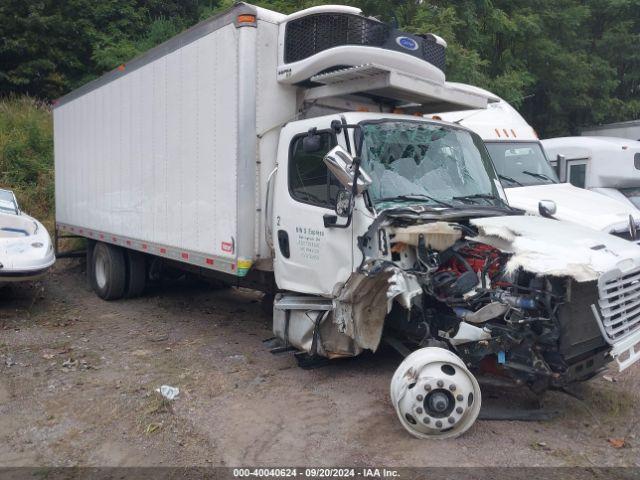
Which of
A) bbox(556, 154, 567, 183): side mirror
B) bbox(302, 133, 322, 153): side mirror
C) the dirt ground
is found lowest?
the dirt ground

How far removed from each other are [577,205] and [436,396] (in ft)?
16.5

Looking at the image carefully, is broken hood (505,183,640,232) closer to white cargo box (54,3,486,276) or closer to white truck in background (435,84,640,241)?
white truck in background (435,84,640,241)

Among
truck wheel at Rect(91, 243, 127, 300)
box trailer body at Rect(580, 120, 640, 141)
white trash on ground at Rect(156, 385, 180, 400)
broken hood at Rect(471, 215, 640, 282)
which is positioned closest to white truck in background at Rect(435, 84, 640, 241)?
broken hood at Rect(471, 215, 640, 282)

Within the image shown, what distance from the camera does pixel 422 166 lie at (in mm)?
5355

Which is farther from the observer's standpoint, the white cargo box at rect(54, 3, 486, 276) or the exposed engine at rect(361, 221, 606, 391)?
the white cargo box at rect(54, 3, 486, 276)

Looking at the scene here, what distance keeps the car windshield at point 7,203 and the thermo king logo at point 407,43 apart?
21.9ft

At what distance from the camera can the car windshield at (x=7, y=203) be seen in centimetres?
931

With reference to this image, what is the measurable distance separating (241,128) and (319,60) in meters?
1.01

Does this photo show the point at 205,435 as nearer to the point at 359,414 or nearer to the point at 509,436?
the point at 359,414

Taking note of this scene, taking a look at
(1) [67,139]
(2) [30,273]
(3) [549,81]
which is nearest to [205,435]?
(2) [30,273]

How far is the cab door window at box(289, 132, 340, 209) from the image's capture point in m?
5.31

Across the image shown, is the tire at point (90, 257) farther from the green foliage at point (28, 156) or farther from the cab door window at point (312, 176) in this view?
the cab door window at point (312, 176)

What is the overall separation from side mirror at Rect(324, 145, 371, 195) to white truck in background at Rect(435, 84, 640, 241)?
3390mm

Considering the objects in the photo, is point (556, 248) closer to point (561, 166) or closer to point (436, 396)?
point (436, 396)
